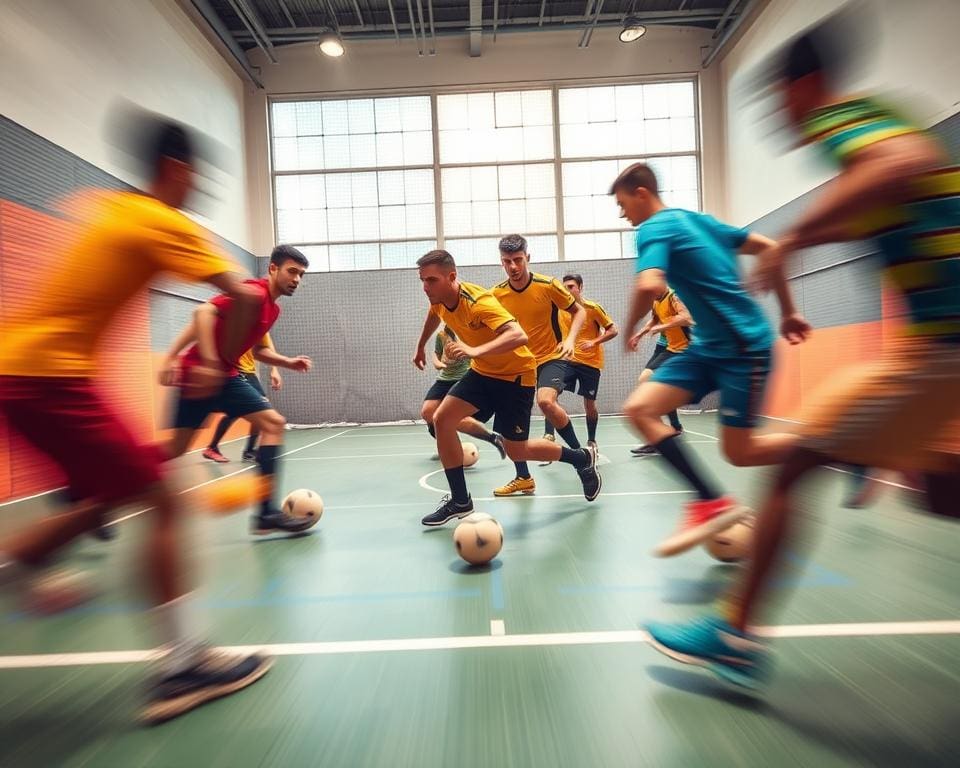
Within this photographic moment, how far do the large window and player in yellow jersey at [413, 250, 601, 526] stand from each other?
28.9ft

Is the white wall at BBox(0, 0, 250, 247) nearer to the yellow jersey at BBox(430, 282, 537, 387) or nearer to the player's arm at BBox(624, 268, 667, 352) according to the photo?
the yellow jersey at BBox(430, 282, 537, 387)

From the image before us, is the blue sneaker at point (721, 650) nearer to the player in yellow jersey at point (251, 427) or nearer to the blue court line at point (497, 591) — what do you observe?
the blue court line at point (497, 591)

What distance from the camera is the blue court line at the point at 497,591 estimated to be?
7.71 feet

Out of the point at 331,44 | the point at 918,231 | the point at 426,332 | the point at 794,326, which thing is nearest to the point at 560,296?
the point at 426,332

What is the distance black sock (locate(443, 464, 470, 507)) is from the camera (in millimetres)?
3549

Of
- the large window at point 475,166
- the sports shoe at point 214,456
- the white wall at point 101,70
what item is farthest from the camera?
the large window at point 475,166

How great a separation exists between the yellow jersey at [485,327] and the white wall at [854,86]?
1.77 meters

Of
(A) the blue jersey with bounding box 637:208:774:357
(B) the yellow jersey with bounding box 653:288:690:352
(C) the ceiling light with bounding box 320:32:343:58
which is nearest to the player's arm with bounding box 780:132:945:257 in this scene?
(A) the blue jersey with bounding box 637:208:774:357

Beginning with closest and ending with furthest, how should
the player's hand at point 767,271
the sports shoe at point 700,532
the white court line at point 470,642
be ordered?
the player's hand at point 767,271 < the sports shoe at point 700,532 < the white court line at point 470,642

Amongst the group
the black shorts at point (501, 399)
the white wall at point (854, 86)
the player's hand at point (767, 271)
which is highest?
the white wall at point (854, 86)

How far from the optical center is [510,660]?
6.16ft

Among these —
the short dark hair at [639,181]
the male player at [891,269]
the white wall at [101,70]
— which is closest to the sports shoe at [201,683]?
the male player at [891,269]

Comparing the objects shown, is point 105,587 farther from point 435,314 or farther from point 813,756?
point 813,756

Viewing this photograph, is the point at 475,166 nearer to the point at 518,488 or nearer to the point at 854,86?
the point at 854,86
